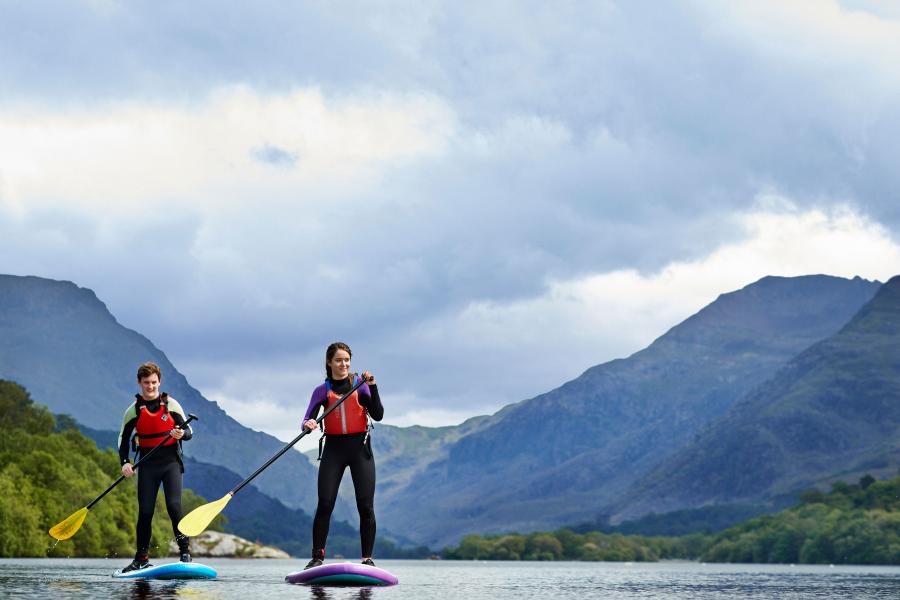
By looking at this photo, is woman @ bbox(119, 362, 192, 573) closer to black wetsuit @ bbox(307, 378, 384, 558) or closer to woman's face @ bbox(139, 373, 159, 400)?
woman's face @ bbox(139, 373, 159, 400)

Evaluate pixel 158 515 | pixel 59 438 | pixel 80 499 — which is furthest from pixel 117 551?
pixel 158 515

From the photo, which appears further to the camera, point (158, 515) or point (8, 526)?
point (158, 515)

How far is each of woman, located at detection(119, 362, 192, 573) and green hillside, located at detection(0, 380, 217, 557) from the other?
57.0 m

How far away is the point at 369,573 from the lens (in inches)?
1005

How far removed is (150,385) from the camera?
27297 millimetres

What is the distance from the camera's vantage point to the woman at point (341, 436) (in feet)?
85.1

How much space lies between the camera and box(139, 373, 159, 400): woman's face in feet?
89.1

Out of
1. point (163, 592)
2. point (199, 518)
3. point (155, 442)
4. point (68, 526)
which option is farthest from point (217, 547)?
point (163, 592)

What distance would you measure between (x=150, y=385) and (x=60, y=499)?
253 feet

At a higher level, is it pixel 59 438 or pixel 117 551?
pixel 59 438

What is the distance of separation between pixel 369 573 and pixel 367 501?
5.08ft

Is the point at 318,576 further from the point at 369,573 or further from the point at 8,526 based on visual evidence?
the point at 8,526

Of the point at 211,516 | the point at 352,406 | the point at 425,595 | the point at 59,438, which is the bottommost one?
the point at 425,595

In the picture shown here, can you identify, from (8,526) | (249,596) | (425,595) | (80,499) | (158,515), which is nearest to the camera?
(249,596)
